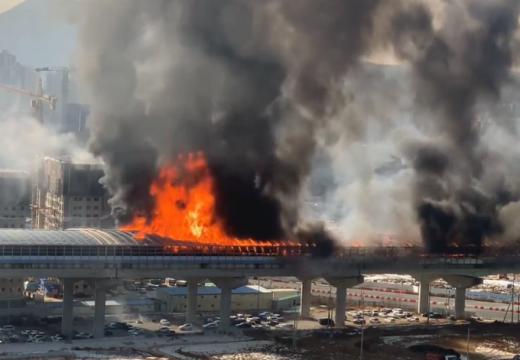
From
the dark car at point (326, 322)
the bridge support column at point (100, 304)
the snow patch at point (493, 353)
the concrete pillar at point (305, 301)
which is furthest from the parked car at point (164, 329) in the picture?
the snow patch at point (493, 353)

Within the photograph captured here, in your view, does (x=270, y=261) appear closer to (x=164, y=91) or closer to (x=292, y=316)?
(x=292, y=316)

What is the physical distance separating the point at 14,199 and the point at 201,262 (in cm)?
4831

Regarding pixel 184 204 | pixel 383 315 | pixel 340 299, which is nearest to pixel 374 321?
pixel 383 315

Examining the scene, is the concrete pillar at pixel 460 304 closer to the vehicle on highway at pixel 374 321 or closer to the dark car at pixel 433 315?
the dark car at pixel 433 315

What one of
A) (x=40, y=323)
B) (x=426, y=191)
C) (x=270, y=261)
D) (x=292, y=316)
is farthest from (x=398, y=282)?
(x=40, y=323)

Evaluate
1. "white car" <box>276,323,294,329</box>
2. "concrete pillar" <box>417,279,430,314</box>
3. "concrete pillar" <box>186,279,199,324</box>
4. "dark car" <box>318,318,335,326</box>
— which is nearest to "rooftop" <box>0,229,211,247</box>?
"concrete pillar" <box>186,279,199,324</box>

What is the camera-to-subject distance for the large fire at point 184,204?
72.7 m

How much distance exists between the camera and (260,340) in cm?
6153

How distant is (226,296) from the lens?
6462 centimetres

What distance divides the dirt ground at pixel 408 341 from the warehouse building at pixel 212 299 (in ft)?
34.0

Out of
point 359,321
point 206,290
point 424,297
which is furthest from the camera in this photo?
point 424,297

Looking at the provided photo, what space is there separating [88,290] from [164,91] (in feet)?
56.8

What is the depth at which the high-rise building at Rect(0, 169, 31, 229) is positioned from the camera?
10381 centimetres

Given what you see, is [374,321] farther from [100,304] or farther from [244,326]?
[100,304]
